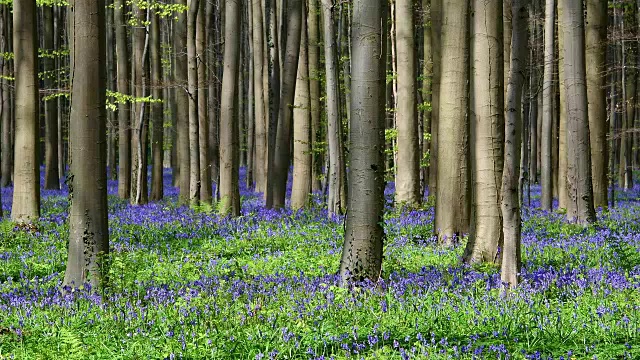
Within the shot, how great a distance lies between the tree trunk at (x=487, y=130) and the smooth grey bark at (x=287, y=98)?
317 inches

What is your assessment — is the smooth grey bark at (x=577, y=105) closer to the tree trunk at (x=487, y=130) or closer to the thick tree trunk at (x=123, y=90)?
the tree trunk at (x=487, y=130)

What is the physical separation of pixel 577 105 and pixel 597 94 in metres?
3.59

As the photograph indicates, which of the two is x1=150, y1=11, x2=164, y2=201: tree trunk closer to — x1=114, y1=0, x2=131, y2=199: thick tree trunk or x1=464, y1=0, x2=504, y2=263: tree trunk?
x1=114, y1=0, x2=131, y2=199: thick tree trunk

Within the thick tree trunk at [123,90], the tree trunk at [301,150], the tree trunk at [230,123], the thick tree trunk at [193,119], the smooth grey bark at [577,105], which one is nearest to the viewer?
the smooth grey bark at [577,105]

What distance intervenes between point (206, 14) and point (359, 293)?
580 inches

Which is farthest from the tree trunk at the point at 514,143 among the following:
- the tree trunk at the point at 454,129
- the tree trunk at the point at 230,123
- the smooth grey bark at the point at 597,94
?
the smooth grey bark at the point at 597,94

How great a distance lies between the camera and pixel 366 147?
7414 millimetres

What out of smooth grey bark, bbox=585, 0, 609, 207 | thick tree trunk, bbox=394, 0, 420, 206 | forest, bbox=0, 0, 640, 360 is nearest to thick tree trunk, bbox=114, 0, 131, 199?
forest, bbox=0, 0, 640, 360

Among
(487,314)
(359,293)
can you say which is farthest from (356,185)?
(487,314)

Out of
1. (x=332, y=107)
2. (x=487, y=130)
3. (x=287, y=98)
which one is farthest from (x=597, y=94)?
(x=487, y=130)

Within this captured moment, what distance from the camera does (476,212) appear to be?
9.09 meters

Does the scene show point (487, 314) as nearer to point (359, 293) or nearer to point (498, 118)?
point (359, 293)

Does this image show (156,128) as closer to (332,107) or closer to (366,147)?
(332,107)

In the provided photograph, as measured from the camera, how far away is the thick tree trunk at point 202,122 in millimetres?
17938
